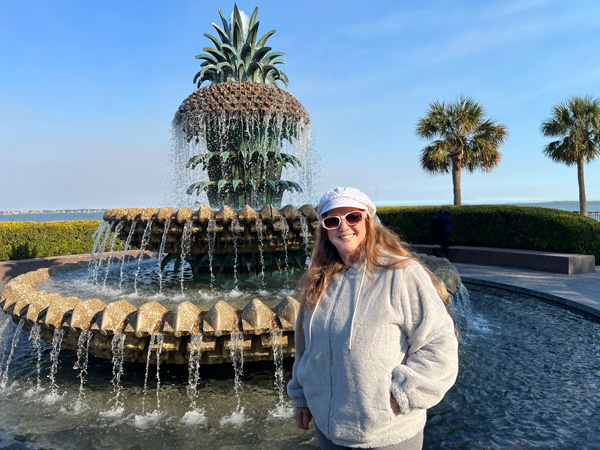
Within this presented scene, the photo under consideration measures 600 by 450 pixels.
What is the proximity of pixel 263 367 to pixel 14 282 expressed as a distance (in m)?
3.42

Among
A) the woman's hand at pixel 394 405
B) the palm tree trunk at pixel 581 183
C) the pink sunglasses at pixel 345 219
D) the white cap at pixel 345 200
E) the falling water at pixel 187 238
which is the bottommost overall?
the woman's hand at pixel 394 405

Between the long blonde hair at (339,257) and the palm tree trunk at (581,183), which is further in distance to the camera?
the palm tree trunk at (581,183)

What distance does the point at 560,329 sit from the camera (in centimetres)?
570

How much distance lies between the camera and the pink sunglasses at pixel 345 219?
161 cm

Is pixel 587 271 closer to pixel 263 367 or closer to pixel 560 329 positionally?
pixel 560 329

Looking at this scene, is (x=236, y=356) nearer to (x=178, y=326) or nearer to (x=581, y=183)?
(x=178, y=326)

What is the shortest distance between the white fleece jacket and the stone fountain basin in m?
1.78

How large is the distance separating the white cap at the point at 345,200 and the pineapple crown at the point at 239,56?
5.63 meters

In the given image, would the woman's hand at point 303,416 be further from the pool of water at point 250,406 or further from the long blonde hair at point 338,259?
the pool of water at point 250,406

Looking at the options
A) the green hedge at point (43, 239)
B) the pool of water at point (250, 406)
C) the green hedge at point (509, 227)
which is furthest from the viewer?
the green hedge at point (43, 239)

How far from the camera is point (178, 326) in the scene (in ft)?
10.4

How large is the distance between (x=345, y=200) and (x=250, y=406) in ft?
8.65

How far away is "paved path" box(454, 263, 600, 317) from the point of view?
707 cm

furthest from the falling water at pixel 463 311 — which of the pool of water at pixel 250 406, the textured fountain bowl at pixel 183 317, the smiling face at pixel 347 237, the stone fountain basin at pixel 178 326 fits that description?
the smiling face at pixel 347 237
